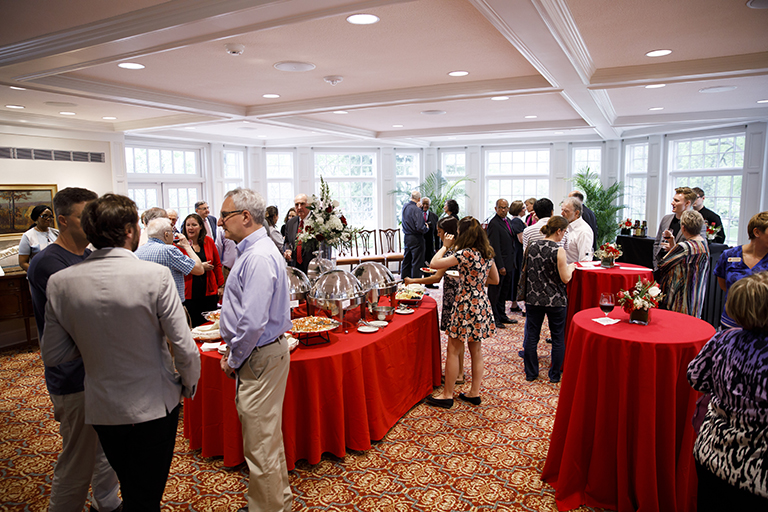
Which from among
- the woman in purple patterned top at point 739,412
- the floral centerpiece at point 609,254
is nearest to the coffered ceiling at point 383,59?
the floral centerpiece at point 609,254

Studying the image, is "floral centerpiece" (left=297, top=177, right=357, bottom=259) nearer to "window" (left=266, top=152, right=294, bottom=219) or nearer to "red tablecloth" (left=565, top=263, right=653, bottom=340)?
"red tablecloth" (left=565, top=263, right=653, bottom=340)

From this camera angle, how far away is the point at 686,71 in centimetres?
439

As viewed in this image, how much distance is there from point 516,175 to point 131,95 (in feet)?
27.3

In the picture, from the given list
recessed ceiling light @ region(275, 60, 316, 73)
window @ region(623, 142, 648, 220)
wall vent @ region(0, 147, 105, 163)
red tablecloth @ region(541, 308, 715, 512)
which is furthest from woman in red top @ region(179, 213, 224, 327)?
window @ region(623, 142, 648, 220)

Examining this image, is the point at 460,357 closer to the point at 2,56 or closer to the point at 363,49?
the point at 363,49

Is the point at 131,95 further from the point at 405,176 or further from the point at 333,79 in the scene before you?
the point at 405,176

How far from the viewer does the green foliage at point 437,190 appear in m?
10.8

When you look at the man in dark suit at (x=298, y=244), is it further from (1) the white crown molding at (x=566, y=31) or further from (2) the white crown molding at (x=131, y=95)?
(1) the white crown molding at (x=566, y=31)

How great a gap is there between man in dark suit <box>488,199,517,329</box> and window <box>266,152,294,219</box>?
642 cm

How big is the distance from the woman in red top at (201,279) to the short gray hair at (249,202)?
212cm

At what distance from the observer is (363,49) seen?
3.77 meters

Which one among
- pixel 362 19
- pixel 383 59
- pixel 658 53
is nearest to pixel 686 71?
pixel 658 53

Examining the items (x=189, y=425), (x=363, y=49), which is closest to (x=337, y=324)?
(x=189, y=425)

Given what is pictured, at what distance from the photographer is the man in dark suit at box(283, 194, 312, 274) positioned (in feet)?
16.1
